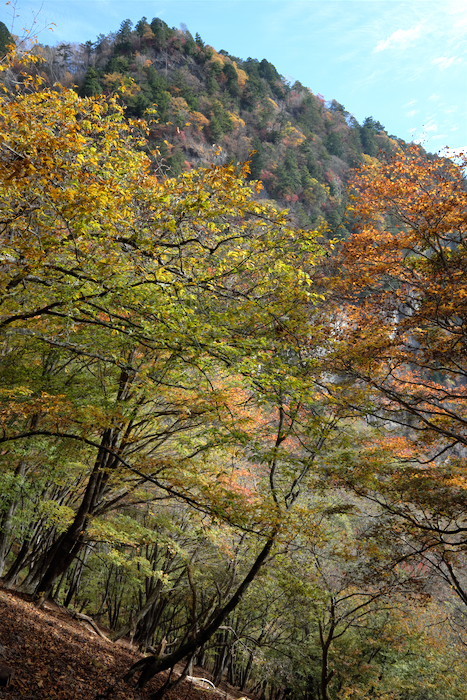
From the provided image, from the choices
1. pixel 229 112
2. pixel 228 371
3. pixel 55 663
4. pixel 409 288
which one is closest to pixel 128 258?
pixel 228 371

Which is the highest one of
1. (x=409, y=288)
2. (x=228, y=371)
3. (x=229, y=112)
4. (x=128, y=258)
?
(x=229, y=112)

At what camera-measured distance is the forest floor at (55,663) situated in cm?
586

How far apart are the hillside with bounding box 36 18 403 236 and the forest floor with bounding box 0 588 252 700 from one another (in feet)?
90.2

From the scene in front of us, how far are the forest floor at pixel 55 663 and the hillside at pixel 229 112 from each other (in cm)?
2750

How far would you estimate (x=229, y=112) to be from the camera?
45469mm

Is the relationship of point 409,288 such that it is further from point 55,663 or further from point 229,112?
point 229,112

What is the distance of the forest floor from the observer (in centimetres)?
586

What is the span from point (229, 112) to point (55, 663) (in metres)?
48.8

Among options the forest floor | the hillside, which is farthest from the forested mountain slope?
the hillside

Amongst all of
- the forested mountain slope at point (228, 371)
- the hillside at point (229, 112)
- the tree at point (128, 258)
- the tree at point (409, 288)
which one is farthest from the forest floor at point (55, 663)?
the hillside at point (229, 112)

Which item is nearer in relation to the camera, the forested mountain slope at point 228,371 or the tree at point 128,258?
the tree at point 128,258

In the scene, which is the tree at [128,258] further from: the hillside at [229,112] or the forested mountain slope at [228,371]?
the hillside at [229,112]

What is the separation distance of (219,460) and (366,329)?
5936 mm

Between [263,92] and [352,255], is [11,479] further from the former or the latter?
[263,92]
